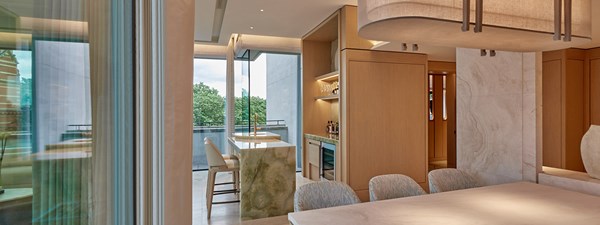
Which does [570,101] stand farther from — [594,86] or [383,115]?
[383,115]

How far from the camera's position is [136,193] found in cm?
78

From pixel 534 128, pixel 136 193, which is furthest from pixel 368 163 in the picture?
pixel 136 193

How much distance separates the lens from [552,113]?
525cm

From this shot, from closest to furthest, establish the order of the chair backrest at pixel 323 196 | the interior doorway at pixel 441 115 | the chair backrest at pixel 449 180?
the chair backrest at pixel 323 196, the chair backrest at pixel 449 180, the interior doorway at pixel 441 115

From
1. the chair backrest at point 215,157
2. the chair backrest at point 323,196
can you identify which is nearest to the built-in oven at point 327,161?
the chair backrest at point 215,157

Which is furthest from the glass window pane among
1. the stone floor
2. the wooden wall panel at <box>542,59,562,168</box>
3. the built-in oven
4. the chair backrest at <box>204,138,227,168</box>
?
the wooden wall panel at <box>542,59,562,168</box>

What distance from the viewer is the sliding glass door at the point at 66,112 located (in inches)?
18.6

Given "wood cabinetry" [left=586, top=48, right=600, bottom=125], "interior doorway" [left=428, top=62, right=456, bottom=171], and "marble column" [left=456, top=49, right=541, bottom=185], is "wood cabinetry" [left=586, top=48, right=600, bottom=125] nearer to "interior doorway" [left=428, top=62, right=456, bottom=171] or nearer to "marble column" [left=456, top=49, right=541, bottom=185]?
"interior doorway" [left=428, top=62, right=456, bottom=171]

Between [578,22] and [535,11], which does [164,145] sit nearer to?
[535,11]

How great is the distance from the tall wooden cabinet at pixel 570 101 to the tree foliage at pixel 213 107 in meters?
5.24

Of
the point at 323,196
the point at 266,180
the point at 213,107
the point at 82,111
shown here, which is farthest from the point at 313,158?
the point at 82,111

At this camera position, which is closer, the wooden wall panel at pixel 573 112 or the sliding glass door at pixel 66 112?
the sliding glass door at pixel 66 112

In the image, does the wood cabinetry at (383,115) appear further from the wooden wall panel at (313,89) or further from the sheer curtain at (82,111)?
the sheer curtain at (82,111)

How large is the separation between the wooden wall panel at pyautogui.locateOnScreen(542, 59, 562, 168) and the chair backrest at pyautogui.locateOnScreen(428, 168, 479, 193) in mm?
3863
